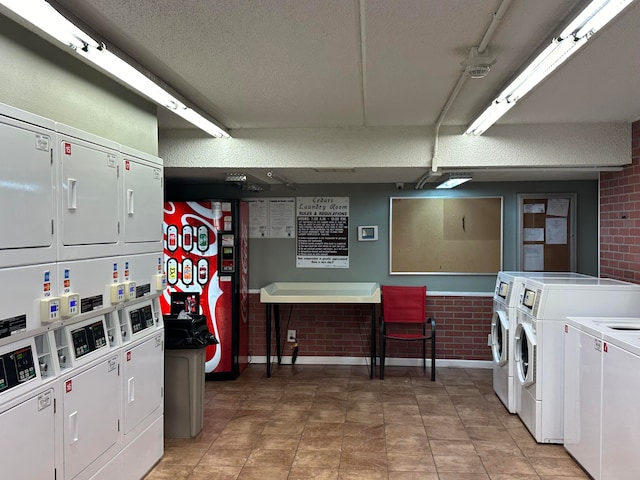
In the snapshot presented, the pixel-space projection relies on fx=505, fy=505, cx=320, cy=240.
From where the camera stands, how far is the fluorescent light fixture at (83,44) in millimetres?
1799

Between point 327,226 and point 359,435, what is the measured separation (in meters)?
2.79

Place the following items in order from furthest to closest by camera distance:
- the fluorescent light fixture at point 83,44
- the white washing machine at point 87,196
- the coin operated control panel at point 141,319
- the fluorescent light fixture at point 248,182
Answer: the fluorescent light fixture at point 248,182 → the coin operated control panel at point 141,319 → the white washing machine at point 87,196 → the fluorescent light fixture at point 83,44

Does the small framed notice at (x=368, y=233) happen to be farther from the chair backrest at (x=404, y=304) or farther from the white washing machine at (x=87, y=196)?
the white washing machine at (x=87, y=196)

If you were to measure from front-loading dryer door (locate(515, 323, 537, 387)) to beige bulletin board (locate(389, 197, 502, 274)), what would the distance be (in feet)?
6.00

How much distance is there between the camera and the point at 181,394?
3.89 m

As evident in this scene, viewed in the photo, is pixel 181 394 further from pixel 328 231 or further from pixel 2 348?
pixel 328 231

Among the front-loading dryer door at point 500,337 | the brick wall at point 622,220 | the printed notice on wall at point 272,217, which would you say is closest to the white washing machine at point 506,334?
the front-loading dryer door at point 500,337

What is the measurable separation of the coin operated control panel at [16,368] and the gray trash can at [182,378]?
176 cm

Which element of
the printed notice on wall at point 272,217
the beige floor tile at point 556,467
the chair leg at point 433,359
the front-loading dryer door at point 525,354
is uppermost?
the printed notice on wall at point 272,217

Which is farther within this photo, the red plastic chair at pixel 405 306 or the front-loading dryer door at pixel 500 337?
the red plastic chair at pixel 405 306

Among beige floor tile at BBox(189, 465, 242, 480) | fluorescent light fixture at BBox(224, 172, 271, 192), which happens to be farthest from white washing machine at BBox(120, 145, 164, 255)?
beige floor tile at BBox(189, 465, 242, 480)

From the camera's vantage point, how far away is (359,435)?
13.1 ft

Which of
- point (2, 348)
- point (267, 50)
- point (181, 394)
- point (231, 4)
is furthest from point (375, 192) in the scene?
point (2, 348)

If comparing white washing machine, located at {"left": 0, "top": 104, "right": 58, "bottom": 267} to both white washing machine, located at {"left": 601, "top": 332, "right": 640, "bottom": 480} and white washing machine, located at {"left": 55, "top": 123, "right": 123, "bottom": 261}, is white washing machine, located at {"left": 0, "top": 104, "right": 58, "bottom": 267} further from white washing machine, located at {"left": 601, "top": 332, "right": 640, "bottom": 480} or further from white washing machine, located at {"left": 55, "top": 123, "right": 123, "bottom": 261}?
white washing machine, located at {"left": 601, "top": 332, "right": 640, "bottom": 480}
